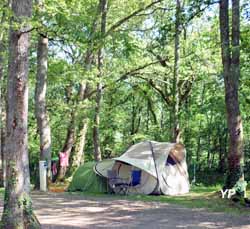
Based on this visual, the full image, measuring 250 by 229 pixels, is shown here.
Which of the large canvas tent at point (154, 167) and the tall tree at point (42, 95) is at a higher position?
the tall tree at point (42, 95)

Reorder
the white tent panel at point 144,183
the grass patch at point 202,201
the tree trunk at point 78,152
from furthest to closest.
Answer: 1. the tree trunk at point 78,152
2. the white tent panel at point 144,183
3. the grass patch at point 202,201

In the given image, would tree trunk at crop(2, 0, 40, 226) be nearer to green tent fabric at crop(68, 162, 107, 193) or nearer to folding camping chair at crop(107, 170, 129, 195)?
folding camping chair at crop(107, 170, 129, 195)

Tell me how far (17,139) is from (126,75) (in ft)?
53.7

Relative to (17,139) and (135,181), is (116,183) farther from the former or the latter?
(17,139)

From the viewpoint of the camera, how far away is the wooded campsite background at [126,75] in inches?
600

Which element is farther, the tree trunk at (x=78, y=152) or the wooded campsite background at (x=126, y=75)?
the tree trunk at (x=78, y=152)

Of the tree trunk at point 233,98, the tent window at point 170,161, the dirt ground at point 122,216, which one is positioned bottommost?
the dirt ground at point 122,216

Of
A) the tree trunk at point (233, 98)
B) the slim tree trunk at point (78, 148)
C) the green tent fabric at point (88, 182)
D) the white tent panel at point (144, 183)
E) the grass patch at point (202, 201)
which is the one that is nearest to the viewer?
the grass patch at point (202, 201)

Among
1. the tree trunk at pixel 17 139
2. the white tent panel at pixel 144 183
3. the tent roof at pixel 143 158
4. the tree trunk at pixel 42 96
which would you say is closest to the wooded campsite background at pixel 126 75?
the tree trunk at pixel 42 96

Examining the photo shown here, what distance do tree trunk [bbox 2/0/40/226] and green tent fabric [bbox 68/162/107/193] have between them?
8728 millimetres

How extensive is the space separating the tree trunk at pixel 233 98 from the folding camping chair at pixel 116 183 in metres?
3.65

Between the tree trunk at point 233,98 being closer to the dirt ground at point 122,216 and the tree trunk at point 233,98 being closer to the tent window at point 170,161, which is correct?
the dirt ground at point 122,216

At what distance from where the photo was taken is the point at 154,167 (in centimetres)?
1515

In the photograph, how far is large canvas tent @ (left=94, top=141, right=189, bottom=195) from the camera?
15.0 metres
